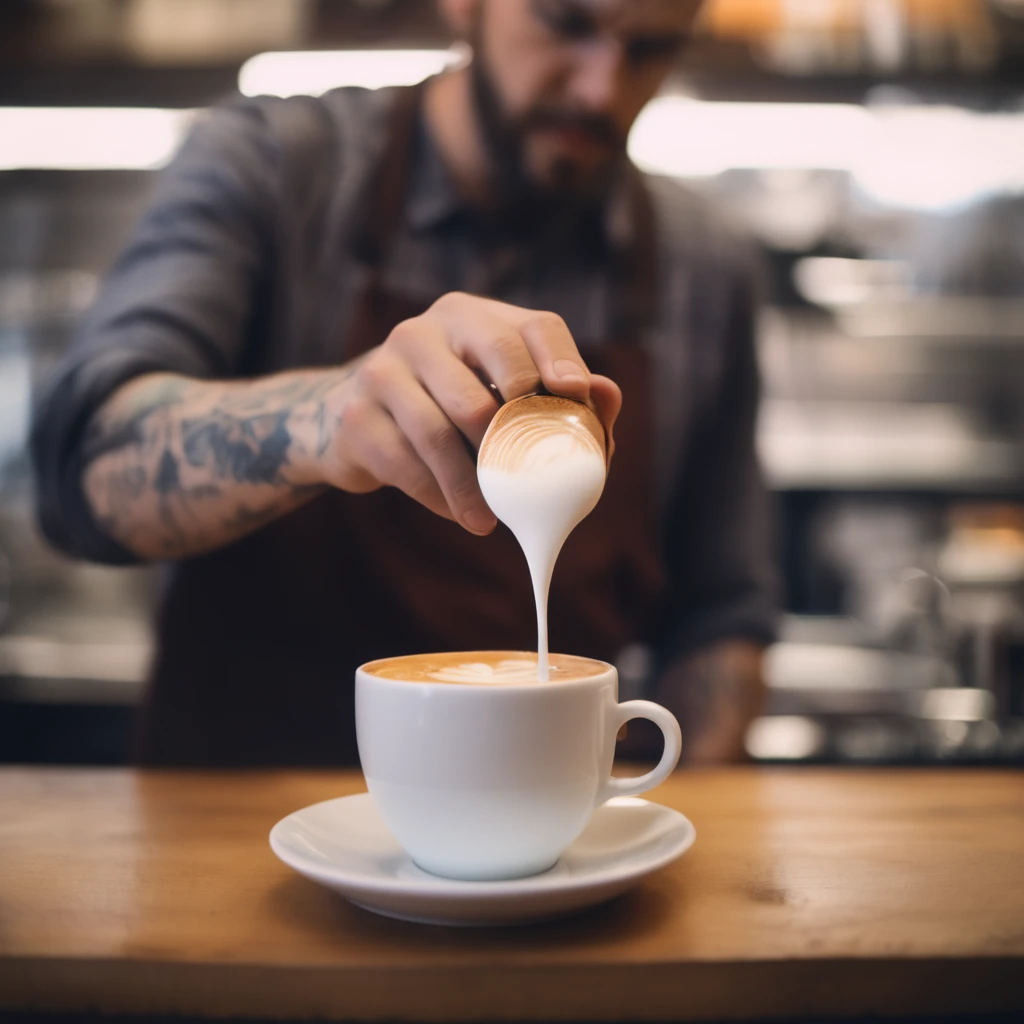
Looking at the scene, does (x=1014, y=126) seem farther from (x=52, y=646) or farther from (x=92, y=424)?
(x=52, y=646)

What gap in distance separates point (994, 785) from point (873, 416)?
201 centimetres

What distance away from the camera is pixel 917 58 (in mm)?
2814

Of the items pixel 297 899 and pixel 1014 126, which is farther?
pixel 1014 126

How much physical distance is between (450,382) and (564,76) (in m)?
0.95

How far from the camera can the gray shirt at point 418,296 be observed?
1.41 metres

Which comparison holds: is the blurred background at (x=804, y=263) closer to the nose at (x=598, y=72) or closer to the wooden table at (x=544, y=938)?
the nose at (x=598, y=72)

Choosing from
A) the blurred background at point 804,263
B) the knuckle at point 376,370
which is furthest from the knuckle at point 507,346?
the blurred background at point 804,263

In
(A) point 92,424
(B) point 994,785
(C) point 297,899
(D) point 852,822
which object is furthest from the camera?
(A) point 92,424

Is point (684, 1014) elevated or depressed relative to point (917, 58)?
depressed

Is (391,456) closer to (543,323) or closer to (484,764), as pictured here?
(543,323)

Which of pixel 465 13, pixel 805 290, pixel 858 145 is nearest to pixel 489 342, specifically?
pixel 465 13

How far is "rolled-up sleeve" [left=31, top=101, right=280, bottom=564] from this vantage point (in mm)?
1364

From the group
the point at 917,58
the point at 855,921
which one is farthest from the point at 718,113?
the point at 855,921

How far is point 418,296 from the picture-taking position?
66.8 inches
